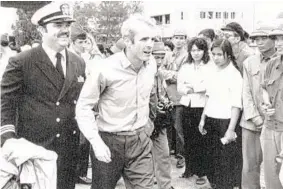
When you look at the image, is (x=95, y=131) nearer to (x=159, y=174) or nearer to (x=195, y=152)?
(x=159, y=174)

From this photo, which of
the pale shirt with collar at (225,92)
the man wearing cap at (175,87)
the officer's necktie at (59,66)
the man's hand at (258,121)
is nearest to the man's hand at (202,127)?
the pale shirt with collar at (225,92)

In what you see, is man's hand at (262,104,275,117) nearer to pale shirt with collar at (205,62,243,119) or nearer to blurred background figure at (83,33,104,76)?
pale shirt with collar at (205,62,243,119)

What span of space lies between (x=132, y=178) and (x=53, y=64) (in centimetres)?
92

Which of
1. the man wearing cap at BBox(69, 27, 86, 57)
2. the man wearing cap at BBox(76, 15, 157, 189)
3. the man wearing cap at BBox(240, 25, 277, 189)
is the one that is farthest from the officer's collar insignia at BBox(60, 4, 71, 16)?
the man wearing cap at BBox(69, 27, 86, 57)

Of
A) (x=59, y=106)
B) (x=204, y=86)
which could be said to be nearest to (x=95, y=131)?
(x=59, y=106)

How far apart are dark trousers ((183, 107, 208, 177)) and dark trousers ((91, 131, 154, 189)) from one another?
236 centimetres

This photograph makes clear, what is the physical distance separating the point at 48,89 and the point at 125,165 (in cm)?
73

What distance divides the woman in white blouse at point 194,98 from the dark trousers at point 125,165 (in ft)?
7.74

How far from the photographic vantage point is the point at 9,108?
10.2ft

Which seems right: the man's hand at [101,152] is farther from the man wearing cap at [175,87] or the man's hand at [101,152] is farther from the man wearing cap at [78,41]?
the man wearing cap at [78,41]

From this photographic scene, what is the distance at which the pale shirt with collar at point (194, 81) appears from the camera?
579cm

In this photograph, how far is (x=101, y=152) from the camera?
328 centimetres

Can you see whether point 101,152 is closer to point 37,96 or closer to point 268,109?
point 37,96

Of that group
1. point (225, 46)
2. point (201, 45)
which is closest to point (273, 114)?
point (225, 46)
